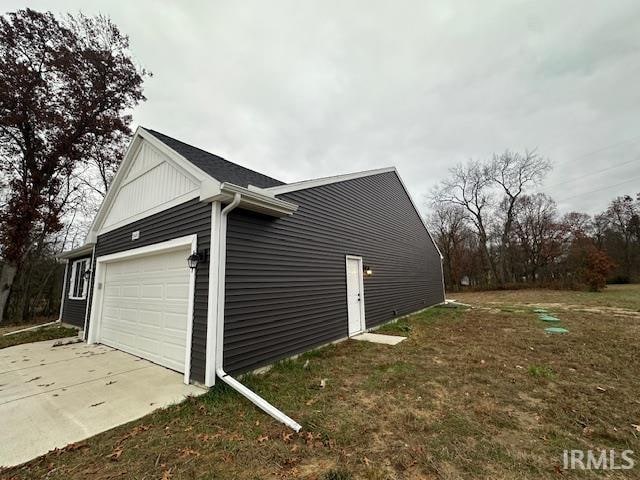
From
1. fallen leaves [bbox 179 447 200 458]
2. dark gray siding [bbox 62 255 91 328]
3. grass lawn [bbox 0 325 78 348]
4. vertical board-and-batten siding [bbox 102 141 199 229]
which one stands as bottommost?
grass lawn [bbox 0 325 78 348]

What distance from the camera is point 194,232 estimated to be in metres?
4.30

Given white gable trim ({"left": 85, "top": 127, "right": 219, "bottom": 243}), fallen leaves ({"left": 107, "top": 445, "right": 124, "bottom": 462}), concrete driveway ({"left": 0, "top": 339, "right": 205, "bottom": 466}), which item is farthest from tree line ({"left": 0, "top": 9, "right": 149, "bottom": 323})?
fallen leaves ({"left": 107, "top": 445, "right": 124, "bottom": 462})

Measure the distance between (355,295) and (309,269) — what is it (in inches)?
81.8

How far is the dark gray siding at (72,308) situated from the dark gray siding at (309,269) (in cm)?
759

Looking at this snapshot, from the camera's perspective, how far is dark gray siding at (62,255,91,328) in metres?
8.86

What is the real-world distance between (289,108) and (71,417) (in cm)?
1094

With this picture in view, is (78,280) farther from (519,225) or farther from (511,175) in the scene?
(519,225)

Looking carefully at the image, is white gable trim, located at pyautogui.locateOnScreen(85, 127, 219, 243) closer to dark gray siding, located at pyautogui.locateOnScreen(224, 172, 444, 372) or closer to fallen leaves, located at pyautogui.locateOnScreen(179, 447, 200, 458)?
dark gray siding, located at pyautogui.locateOnScreen(224, 172, 444, 372)

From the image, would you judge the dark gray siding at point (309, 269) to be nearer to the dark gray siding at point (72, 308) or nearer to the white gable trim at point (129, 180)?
Answer: the white gable trim at point (129, 180)

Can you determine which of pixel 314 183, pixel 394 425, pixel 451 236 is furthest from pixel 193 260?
pixel 451 236
